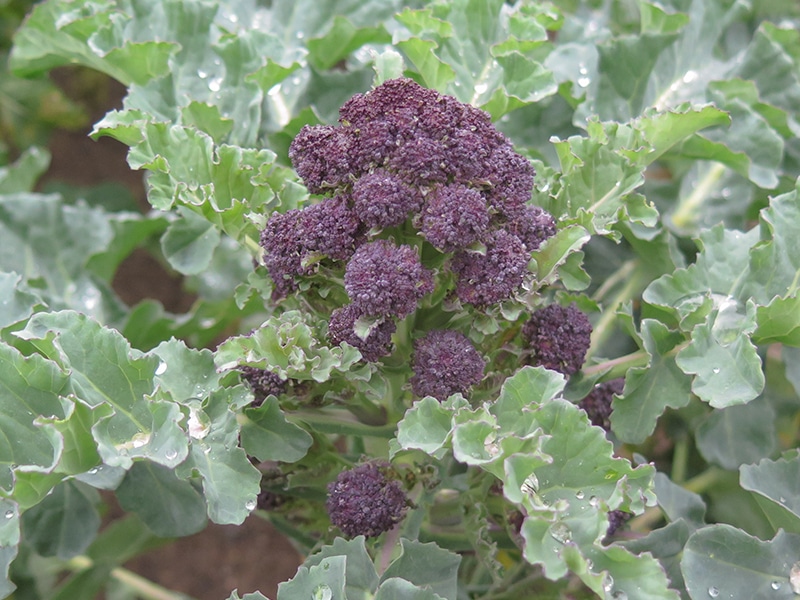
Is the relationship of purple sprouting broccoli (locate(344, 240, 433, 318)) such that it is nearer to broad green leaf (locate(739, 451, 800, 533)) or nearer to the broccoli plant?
the broccoli plant

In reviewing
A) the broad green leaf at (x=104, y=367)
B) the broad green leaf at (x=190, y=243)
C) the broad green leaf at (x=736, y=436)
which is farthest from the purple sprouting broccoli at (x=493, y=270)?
the broad green leaf at (x=736, y=436)

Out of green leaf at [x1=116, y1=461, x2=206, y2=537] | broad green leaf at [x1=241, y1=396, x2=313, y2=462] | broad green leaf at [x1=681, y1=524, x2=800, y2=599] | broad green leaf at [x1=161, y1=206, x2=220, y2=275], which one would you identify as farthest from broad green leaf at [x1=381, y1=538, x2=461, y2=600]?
broad green leaf at [x1=161, y1=206, x2=220, y2=275]

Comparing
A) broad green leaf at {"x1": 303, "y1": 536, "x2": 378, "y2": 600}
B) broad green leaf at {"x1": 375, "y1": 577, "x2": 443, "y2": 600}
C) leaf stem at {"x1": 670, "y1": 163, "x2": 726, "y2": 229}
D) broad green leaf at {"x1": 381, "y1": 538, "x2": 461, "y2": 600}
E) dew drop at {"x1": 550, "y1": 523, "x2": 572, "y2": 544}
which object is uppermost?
dew drop at {"x1": 550, "y1": 523, "x2": 572, "y2": 544}

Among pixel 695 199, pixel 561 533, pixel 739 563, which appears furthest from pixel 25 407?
pixel 695 199

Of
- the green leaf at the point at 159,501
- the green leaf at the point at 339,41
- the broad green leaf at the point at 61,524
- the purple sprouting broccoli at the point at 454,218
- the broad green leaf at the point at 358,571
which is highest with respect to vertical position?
the purple sprouting broccoli at the point at 454,218

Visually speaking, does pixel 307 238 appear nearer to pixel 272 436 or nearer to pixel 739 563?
pixel 272 436

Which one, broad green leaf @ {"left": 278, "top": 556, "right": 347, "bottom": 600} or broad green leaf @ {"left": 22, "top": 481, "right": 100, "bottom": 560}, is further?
broad green leaf @ {"left": 22, "top": 481, "right": 100, "bottom": 560}

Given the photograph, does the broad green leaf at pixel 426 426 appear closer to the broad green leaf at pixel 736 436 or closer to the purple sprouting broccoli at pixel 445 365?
the purple sprouting broccoli at pixel 445 365
